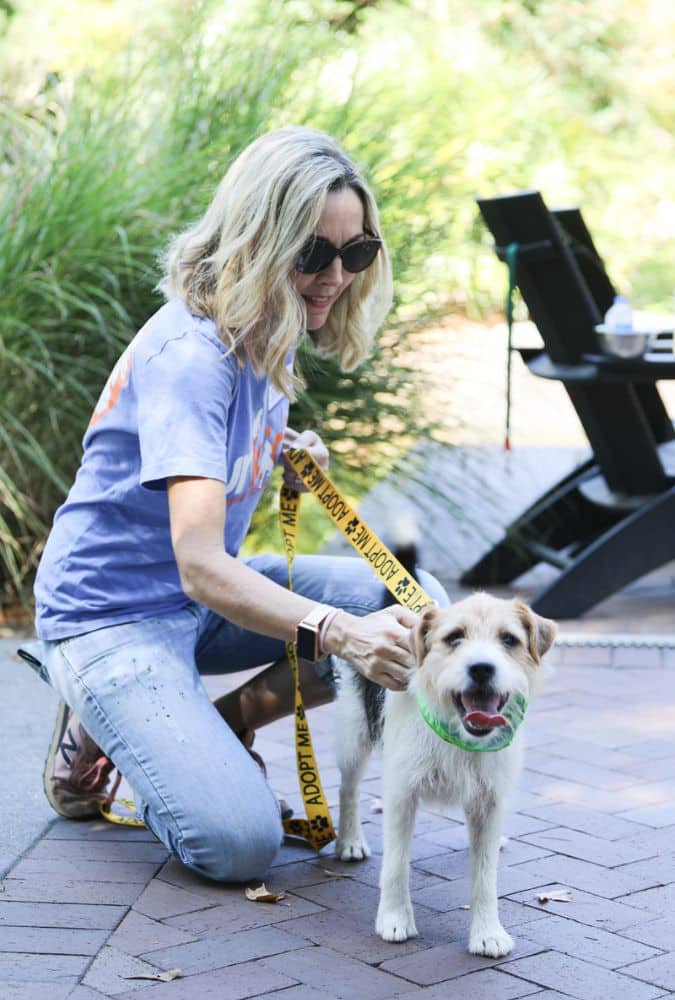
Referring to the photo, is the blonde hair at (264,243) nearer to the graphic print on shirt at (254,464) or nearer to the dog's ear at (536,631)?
the graphic print on shirt at (254,464)

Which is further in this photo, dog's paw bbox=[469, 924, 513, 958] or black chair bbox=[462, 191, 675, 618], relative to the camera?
black chair bbox=[462, 191, 675, 618]

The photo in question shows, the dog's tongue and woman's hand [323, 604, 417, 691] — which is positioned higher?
woman's hand [323, 604, 417, 691]

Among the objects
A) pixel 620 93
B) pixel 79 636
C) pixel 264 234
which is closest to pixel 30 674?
pixel 79 636

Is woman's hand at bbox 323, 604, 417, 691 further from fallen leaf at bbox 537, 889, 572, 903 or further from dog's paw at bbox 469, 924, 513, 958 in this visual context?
fallen leaf at bbox 537, 889, 572, 903

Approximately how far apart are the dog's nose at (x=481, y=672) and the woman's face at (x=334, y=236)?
1.15 meters

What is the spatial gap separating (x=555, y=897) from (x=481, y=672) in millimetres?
871

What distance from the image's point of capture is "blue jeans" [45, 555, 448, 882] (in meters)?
3.27

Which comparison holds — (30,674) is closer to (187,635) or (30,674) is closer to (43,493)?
(43,493)

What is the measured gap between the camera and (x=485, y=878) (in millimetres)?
2951

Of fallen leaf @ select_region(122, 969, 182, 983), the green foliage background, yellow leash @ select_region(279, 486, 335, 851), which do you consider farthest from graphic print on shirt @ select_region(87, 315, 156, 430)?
the green foliage background

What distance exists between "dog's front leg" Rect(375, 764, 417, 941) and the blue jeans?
41 centimetres

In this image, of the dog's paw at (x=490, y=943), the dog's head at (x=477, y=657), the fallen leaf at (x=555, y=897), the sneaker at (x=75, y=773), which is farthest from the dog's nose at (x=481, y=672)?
the sneaker at (x=75, y=773)

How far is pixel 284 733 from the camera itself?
4617 mm

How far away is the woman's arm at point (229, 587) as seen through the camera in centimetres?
299
